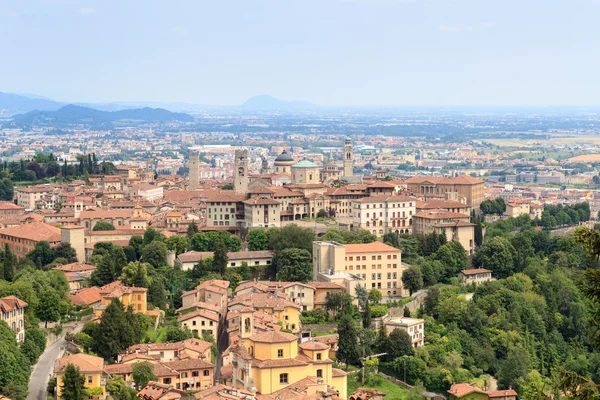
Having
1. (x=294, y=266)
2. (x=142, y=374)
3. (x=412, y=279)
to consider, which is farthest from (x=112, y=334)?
(x=412, y=279)

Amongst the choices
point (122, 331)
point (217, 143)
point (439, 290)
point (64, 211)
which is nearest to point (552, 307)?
point (439, 290)

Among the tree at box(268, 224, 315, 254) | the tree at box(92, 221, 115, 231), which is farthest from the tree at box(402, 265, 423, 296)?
the tree at box(92, 221, 115, 231)

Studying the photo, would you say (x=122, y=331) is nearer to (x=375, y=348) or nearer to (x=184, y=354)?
(x=184, y=354)

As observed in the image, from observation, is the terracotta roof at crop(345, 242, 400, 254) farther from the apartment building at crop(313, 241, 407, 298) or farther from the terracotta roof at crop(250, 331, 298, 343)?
the terracotta roof at crop(250, 331, 298, 343)

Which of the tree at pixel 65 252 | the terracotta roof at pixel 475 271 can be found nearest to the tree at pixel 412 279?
the terracotta roof at pixel 475 271

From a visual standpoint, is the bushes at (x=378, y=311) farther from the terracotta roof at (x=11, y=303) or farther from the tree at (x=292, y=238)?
the terracotta roof at (x=11, y=303)
